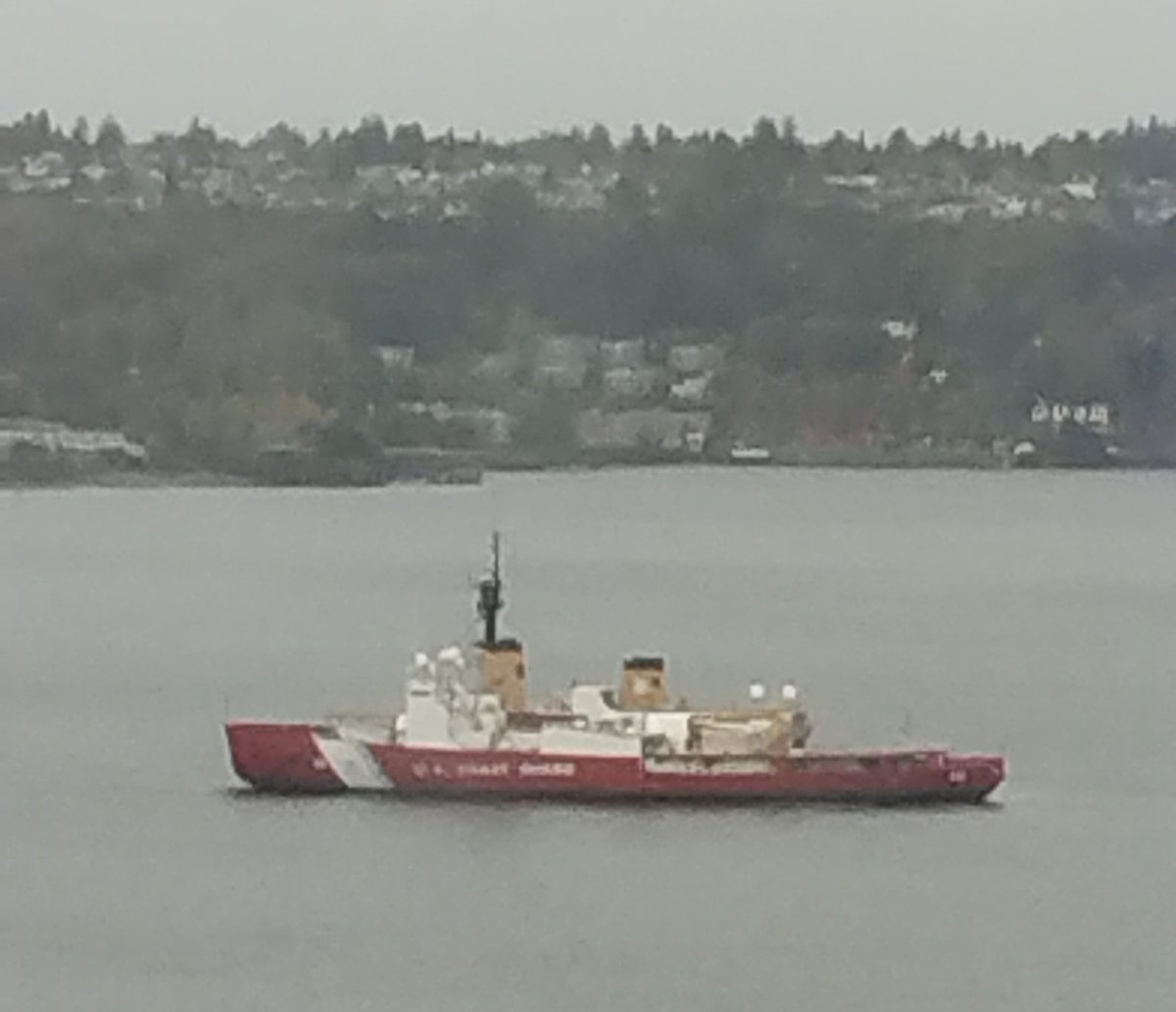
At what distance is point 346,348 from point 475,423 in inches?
116

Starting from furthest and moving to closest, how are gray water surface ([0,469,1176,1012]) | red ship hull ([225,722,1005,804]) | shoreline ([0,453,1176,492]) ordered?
shoreline ([0,453,1176,492])
red ship hull ([225,722,1005,804])
gray water surface ([0,469,1176,1012])

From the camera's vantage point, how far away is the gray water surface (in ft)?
65.6

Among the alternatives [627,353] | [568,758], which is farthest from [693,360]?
[568,758]

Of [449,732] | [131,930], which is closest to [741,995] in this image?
[131,930]

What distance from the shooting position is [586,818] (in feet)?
79.4

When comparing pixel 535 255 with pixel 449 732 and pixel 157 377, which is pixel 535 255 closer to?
pixel 157 377

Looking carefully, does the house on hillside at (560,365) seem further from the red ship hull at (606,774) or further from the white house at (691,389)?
the red ship hull at (606,774)

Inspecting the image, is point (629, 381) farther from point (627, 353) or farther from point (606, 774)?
point (606, 774)

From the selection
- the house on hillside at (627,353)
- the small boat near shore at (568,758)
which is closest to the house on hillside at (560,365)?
the house on hillside at (627,353)

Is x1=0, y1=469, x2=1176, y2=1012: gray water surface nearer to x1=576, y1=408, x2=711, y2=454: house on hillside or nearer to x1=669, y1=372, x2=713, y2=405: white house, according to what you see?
x1=669, y1=372, x2=713, y2=405: white house

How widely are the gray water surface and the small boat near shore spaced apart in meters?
0.20

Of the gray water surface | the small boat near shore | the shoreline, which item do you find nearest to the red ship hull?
the small boat near shore

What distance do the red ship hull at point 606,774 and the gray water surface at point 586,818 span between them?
186mm

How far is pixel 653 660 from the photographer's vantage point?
25.4 m
